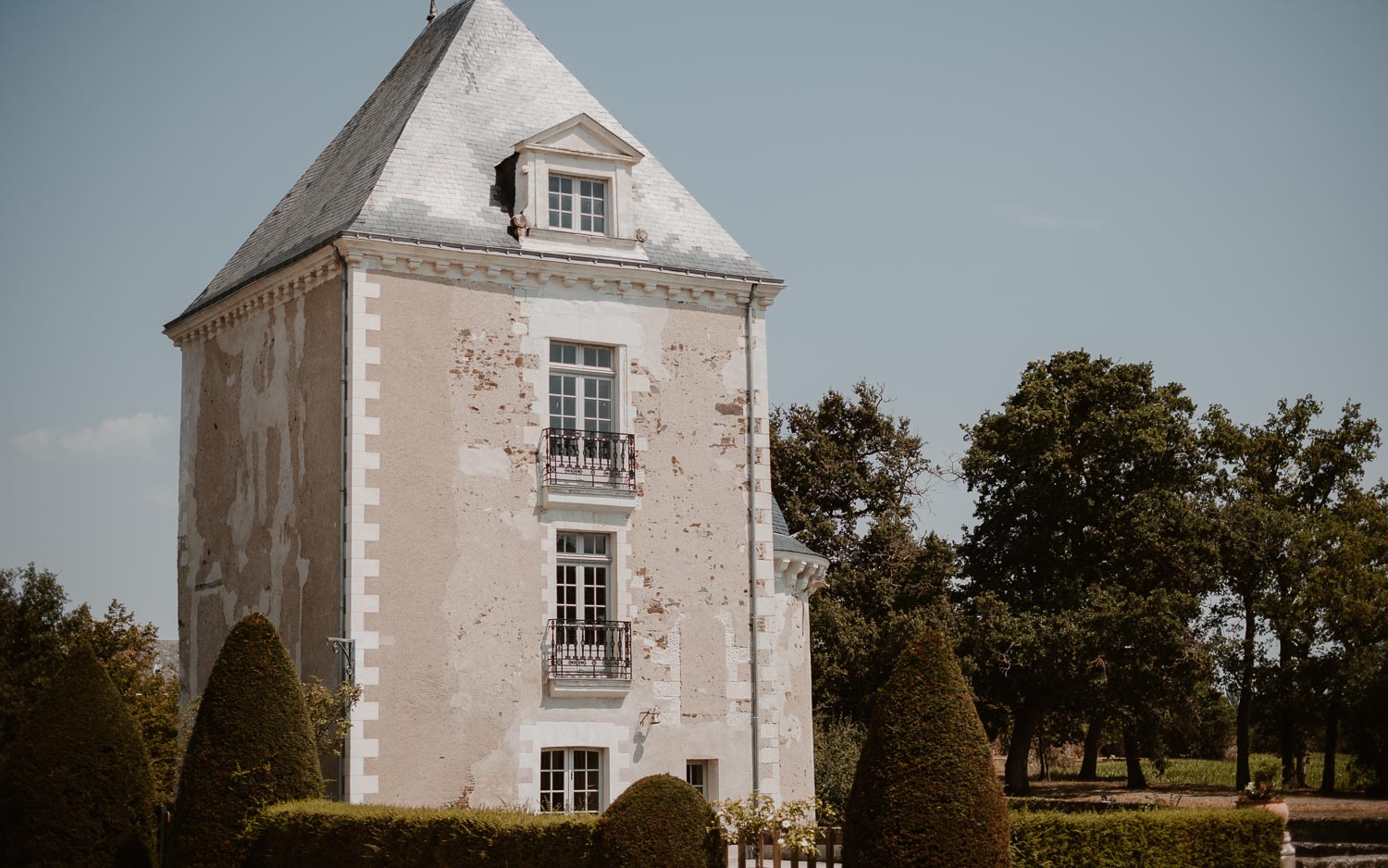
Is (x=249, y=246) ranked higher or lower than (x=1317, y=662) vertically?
higher

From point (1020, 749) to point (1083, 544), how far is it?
21.5 ft

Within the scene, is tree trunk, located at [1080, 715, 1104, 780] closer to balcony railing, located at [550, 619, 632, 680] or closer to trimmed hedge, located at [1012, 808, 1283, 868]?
balcony railing, located at [550, 619, 632, 680]

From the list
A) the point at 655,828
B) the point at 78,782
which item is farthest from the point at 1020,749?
the point at 655,828

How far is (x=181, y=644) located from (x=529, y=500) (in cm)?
804

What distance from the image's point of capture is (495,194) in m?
23.4

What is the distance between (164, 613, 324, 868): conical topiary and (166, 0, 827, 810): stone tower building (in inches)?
69.5

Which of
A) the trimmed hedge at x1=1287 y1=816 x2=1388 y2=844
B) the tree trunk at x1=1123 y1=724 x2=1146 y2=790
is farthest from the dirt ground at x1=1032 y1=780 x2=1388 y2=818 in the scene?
the trimmed hedge at x1=1287 y1=816 x2=1388 y2=844

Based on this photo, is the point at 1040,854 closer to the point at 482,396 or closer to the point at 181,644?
the point at 482,396

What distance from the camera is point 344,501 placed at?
21047mm

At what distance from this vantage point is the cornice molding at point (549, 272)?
21.6 m

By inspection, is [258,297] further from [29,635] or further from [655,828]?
[29,635]

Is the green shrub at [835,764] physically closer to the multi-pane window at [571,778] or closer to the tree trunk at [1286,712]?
the multi-pane window at [571,778]

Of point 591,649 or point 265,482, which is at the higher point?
point 265,482

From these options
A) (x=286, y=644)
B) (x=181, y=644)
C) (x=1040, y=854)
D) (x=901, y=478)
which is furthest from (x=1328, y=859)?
(x=901, y=478)
